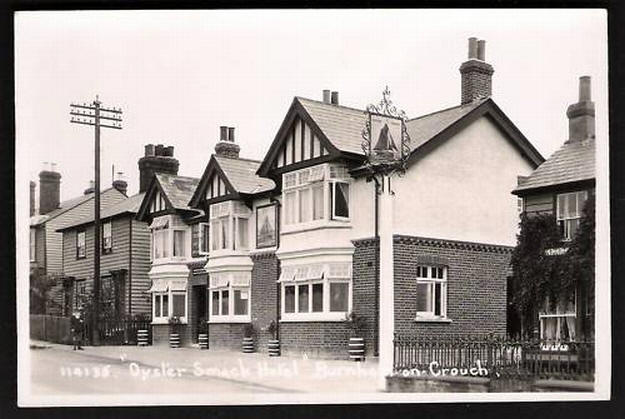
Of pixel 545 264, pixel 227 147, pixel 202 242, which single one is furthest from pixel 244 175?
pixel 545 264

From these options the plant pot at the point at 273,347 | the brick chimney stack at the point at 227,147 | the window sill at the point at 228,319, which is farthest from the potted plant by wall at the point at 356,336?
the brick chimney stack at the point at 227,147

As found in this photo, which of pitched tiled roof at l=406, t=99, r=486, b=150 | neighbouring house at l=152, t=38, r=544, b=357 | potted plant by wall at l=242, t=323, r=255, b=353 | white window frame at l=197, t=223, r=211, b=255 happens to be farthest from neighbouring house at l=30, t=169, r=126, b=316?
pitched tiled roof at l=406, t=99, r=486, b=150

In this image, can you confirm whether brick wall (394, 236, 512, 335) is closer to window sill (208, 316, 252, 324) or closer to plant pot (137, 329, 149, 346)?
window sill (208, 316, 252, 324)

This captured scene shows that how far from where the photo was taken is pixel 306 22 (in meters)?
9.90

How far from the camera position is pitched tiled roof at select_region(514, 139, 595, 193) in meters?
9.98

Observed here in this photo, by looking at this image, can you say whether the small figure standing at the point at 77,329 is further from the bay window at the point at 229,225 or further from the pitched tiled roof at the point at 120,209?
the bay window at the point at 229,225

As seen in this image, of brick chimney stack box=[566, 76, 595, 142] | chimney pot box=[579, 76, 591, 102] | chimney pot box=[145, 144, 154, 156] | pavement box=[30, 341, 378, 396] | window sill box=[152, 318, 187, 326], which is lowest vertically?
pavement box=[30, 341, 378, 396]

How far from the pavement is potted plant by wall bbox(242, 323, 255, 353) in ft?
0.19

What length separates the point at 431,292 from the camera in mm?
10000

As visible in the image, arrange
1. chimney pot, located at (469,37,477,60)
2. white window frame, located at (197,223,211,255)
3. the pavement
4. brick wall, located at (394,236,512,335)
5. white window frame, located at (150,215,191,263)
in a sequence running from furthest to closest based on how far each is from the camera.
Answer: white window frame, located at (197,223,211,255) < white window frame, located at (150,215,191,263) < brick wall, located at (394,236,512,335) < chimney pot, located at (469,37,477,60) < the pavement

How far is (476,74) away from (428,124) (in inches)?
20.8

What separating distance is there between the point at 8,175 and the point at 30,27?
3.73ft

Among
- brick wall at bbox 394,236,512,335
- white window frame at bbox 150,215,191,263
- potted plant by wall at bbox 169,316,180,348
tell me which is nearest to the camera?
brick wall at bbox 394,236,512,335

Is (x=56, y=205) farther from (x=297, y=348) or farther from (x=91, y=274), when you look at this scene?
(x=297, y=348)
